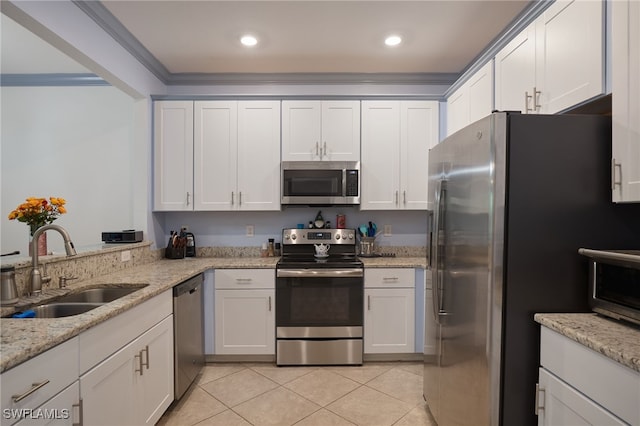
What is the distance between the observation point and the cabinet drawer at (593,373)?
984 millimetres

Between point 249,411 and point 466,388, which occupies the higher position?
point 466,388

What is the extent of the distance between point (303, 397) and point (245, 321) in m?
0.81

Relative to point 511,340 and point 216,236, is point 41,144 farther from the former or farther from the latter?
point 511,340

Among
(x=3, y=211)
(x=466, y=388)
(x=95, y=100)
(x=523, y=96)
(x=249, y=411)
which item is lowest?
(x=249, y=411)

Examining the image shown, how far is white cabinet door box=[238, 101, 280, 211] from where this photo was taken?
3145mm

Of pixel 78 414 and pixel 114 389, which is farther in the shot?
pixel 114 389

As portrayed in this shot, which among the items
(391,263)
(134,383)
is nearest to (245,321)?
(134,383)

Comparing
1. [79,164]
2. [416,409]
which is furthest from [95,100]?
[416,409]

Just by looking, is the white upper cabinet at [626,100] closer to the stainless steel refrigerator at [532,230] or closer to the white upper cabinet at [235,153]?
the stainless steel refrigerator at [532,230]

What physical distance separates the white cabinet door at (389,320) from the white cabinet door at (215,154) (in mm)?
1608

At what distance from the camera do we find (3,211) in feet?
11.7

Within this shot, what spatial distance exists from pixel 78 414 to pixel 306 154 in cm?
245

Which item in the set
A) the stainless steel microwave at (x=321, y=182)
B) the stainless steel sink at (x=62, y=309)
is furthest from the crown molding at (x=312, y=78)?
the stainless steel sink at (x=62, y=309)

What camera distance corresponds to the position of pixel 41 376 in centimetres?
109
